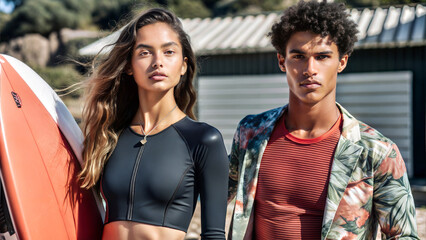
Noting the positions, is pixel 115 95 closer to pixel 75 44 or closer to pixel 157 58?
pixel 157 58

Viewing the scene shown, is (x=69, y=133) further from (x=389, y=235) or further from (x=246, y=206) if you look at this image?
(x=389, y=235)

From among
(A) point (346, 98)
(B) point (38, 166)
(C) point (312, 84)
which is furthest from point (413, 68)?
(B) point (38, 166)

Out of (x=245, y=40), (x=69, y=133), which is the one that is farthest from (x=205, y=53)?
(x=69, y=133)

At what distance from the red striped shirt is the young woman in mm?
206

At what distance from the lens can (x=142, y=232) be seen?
5.70ft

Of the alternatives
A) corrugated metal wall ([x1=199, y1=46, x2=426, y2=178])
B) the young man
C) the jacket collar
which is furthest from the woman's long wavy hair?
corrugated metal wall ([x1=199, y1=46, x2=426, y2=178])

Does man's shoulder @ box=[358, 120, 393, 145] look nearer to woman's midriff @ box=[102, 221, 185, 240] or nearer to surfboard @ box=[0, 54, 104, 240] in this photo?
woman's midriff @ box=[102, 221, 185, 240]

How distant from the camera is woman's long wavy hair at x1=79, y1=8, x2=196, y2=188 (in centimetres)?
191

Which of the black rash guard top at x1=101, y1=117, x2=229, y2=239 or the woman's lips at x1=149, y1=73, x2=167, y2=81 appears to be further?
the woman's lips at x1=149, y1=73, x2=167, y2=81

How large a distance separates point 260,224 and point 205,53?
759cm

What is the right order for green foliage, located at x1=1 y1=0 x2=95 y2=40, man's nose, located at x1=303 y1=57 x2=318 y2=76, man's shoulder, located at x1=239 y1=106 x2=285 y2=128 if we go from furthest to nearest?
green foliage, located at x1=1 y1=0 x2=95 y2=40
man's shoulder, located at x1=239 y1=106 x2=285 y2=128
man's nose, located at x1=303 y1=57 x2=318 y2=76

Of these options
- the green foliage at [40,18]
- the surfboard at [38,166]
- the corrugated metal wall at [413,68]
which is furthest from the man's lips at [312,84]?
the green foliage at [40,18]

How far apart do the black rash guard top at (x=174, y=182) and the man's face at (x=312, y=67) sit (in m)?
0.39

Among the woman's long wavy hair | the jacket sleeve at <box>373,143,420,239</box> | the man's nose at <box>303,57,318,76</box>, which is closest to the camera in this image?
the jacket sleeve at <box>373,143,420,239</box>
